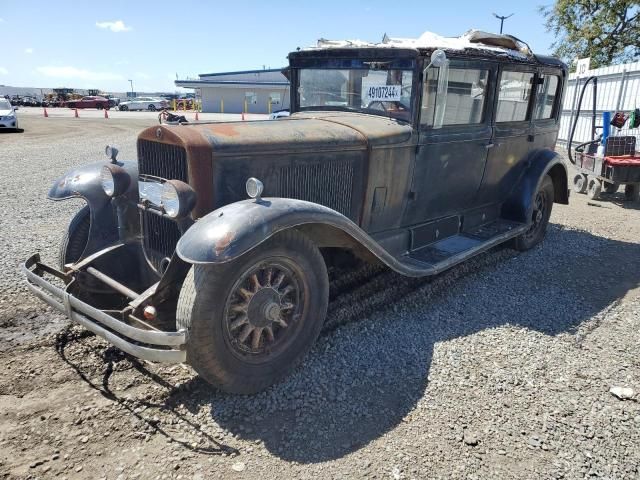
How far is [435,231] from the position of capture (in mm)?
4555

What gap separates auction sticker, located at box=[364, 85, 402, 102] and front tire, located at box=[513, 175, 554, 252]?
2476 mm

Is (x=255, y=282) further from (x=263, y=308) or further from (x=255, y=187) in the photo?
(x=255, y=187)

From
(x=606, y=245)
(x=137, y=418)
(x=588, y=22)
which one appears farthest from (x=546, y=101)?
(x=588, y=22)

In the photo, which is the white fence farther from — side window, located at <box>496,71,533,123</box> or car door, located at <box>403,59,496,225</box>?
car door, located at <box>403,59,496,225</box>

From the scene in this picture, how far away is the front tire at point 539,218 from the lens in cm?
550

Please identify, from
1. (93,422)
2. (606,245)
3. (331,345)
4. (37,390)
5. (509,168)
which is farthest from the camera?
(606,245)

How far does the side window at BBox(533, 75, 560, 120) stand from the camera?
5.27 metres

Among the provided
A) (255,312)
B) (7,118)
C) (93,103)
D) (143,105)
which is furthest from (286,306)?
(93,103)

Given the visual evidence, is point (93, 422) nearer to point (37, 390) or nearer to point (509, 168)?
point (37, 390)

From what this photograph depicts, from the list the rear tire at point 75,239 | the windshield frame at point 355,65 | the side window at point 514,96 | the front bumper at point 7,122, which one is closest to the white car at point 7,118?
the front bumper at point 7,122

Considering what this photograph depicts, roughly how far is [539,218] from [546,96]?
140 centimetres

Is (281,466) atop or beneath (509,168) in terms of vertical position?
beneath

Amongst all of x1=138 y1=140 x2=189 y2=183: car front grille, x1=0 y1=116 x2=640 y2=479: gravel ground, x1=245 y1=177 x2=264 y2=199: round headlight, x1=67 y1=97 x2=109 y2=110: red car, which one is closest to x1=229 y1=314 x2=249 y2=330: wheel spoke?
x1=0 y1=116 x2=640 y2=479: gravel ground

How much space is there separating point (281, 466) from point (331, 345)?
1110 millimetres
